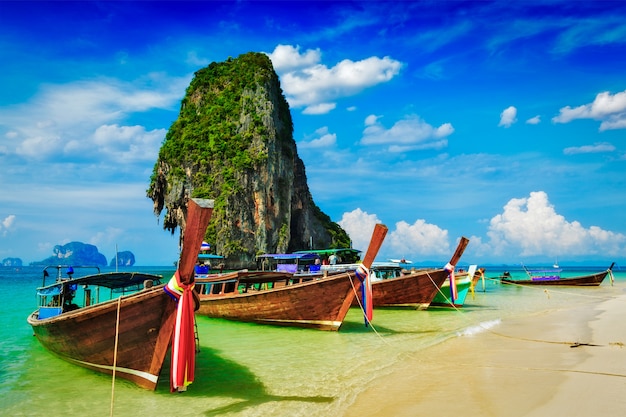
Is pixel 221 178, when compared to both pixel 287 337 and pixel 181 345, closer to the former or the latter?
pixel 287 337

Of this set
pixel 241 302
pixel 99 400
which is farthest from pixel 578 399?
pixel 241 302

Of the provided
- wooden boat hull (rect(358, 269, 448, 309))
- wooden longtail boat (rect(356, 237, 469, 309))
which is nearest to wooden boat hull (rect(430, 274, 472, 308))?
wooden longtail boat (rect(356, 237, 469, 309))

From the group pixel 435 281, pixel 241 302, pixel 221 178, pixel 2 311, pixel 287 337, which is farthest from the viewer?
pixel 221 178

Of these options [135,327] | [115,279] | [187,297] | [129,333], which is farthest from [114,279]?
[187,297]

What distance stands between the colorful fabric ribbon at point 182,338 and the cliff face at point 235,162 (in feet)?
131

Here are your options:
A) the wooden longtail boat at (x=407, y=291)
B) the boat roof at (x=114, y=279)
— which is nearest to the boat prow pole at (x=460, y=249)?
the wooden longtail boat at (x=407, y=291)

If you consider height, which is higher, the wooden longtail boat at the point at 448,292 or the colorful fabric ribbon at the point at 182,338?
the colorful fabric ribbon at the point at 182,338

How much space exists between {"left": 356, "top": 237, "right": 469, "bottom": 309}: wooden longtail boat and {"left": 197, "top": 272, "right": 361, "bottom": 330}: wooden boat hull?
5.58 meters

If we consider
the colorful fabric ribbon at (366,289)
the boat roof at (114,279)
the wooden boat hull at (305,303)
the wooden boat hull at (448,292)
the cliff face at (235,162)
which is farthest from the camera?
the cliff face at (235,162)

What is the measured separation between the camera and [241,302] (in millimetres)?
14289

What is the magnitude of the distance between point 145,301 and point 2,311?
70.5 feet

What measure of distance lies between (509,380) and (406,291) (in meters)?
11.0

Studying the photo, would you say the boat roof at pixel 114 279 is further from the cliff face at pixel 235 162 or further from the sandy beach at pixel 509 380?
the cliff face at pixel 235 162

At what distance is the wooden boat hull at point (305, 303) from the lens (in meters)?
12.2
